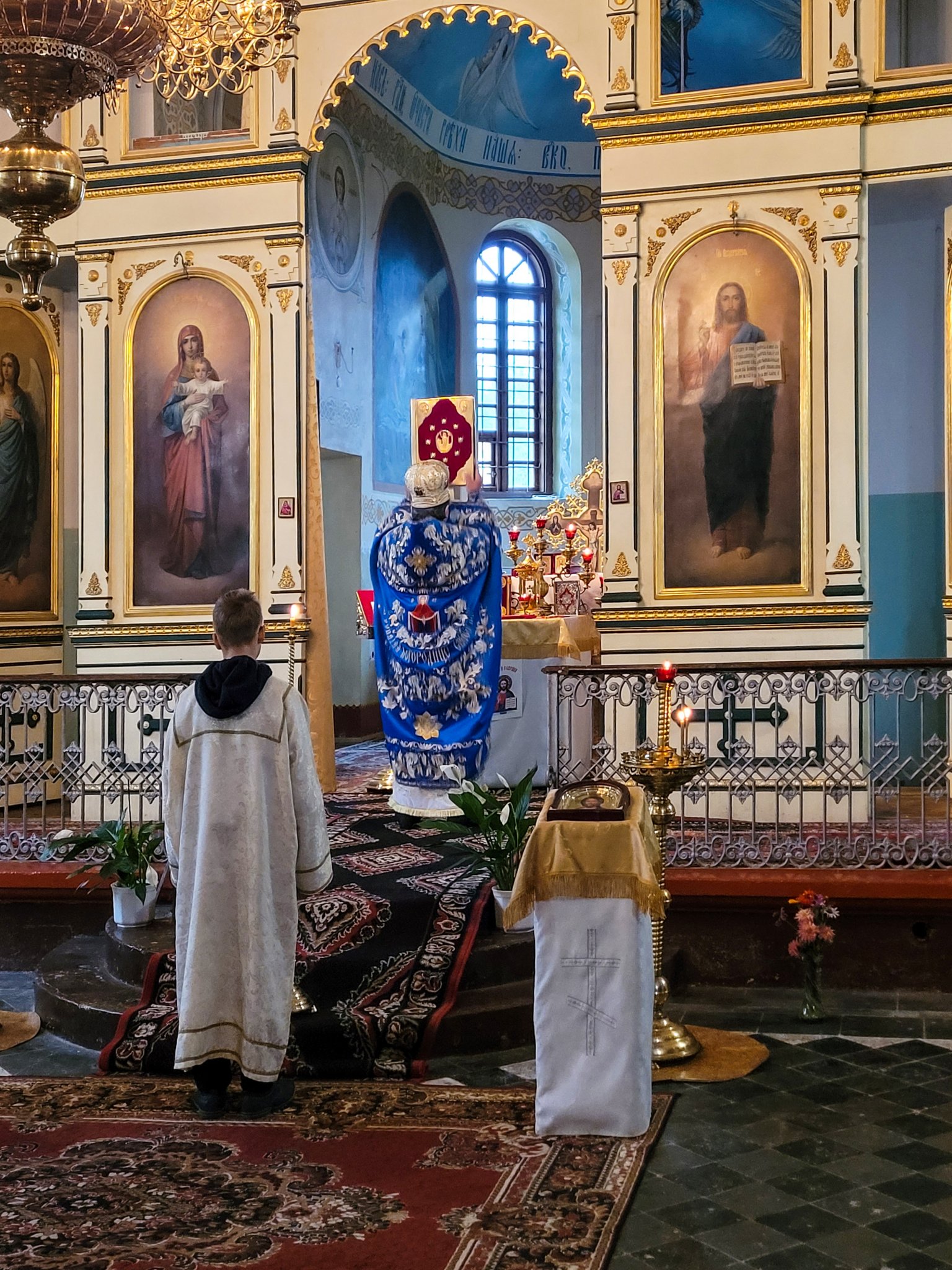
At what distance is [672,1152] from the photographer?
495 cm

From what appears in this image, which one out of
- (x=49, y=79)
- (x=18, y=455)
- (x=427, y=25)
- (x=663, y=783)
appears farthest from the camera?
(x=18, y=455)

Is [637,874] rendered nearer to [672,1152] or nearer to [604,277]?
[672,1152]

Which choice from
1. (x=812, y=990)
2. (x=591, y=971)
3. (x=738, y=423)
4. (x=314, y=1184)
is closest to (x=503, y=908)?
(x=812, y=990)

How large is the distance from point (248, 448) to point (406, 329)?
17.9 ft

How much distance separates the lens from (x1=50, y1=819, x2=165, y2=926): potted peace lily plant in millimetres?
7121

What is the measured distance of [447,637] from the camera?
8148 millimetres

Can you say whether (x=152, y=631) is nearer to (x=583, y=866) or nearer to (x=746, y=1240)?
(x=583, y=866)

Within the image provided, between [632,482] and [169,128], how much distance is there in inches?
182

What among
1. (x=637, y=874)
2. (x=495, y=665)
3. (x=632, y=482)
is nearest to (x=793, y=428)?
(x=632, y=482)

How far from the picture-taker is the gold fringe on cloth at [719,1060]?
19.1 feet

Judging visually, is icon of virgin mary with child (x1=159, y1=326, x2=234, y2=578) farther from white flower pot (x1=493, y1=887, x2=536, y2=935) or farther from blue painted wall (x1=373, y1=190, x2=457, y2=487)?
white flower pot (x1=493, y1=887, x2=536, y2=935)

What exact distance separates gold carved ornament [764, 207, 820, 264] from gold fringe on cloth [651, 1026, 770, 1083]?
17.3 ft

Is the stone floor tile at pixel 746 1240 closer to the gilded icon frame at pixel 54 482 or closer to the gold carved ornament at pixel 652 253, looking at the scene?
the gold carved ornament at pixel 652 253

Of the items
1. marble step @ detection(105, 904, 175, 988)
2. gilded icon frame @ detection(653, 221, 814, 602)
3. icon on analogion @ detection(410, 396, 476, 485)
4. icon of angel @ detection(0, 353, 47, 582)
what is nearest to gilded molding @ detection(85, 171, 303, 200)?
icon of angel @ detection(0, 353, 47, 582)
